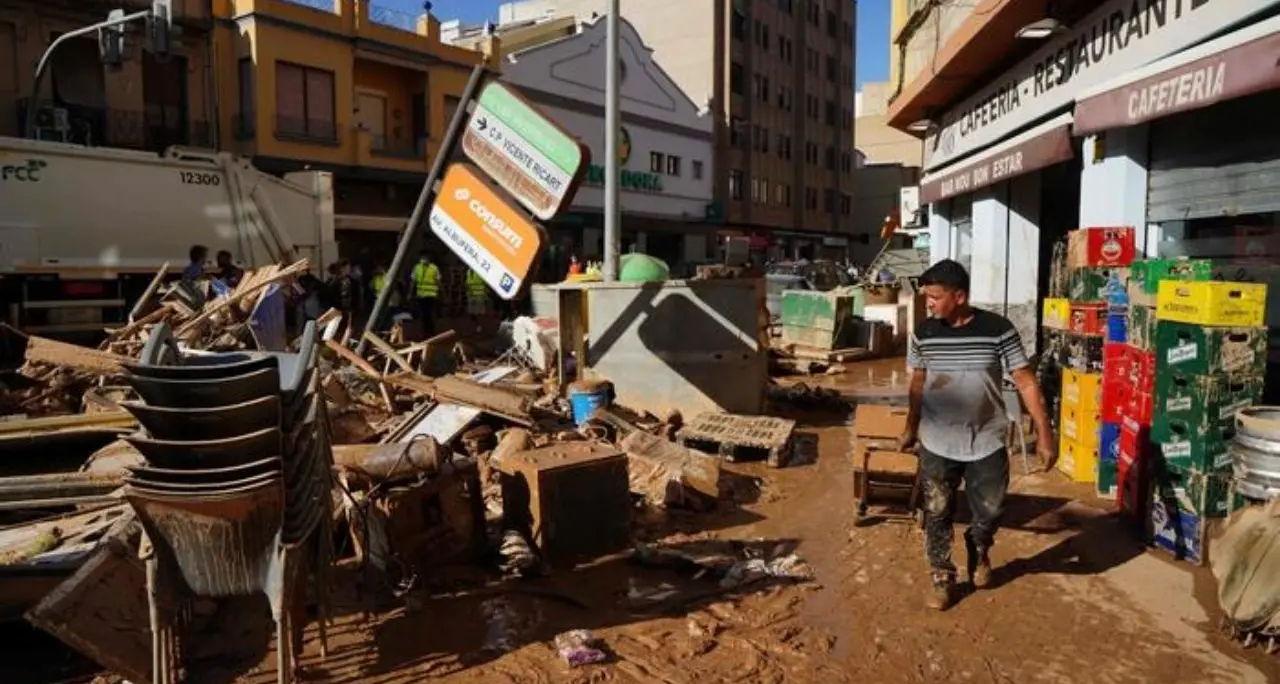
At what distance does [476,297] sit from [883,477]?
15.9 metres

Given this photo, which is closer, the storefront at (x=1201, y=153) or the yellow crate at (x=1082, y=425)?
the storefront at (x=1201, y=153)

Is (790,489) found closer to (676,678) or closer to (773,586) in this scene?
(773,586)

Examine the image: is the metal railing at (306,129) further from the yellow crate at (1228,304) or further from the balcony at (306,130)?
the yellow crate at (1228,304)

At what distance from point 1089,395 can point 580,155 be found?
4.49 metres

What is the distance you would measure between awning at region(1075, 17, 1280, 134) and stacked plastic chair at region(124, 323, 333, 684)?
6088 millimetres

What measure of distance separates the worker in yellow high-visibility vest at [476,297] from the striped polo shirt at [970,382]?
16687 mm

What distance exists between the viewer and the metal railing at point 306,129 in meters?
23.1

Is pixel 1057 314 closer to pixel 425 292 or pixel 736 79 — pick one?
pixel 425 292

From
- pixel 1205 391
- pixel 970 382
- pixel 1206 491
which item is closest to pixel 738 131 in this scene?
pixel 1205 391

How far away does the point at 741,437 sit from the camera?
320 inches

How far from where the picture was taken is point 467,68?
2803cm

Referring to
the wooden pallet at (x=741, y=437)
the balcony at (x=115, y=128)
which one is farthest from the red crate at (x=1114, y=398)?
the balcony at (x=115, y=128)

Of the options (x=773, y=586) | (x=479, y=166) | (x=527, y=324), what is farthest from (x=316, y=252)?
(x=773, y=586)

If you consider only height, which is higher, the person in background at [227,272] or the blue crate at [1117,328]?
the person in background at [227,272]
